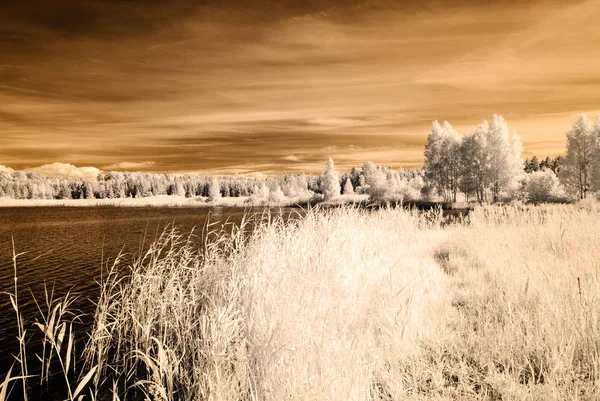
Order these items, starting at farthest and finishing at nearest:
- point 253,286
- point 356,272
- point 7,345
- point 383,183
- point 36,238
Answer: point 383,183 → point 36,238 → point 7,345 → point 356,272 → point 253,286

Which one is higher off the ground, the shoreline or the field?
the field

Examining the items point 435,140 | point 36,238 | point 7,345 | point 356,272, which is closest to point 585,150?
point 435,140

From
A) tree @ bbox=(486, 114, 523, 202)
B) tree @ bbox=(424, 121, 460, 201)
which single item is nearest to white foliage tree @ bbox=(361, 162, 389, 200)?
tree @ bbox=(424, 121, 460, 201)

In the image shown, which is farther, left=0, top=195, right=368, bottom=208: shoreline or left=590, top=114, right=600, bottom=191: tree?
left=0, top=195, right=368, bottom=208: shoreline

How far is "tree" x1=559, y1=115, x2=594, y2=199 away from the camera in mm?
43000

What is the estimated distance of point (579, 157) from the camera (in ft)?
143

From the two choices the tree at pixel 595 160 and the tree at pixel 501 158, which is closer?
the tree at pixel 595 160

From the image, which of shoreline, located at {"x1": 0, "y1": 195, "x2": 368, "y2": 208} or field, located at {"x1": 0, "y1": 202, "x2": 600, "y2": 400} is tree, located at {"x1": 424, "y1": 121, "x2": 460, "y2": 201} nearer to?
shoreline, located at {"x1": 0, "y1": 195, "x2": 368, "y2": 208}

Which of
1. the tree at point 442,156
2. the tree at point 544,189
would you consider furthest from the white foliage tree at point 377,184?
the tree at point 544,189

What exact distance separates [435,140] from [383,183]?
20.2m

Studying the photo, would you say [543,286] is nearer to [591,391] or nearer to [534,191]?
[591,391]

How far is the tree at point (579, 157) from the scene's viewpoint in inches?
1693

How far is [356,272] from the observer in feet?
25.2

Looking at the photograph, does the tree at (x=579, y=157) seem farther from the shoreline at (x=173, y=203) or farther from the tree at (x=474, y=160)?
the shoreline at (x=173, y=203)
